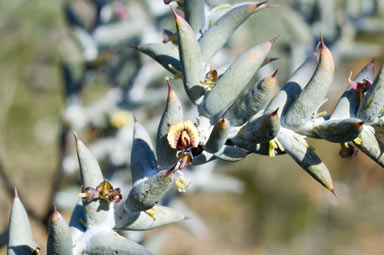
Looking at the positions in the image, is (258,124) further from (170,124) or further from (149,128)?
(149,128)

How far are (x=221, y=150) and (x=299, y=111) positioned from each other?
0.38ft

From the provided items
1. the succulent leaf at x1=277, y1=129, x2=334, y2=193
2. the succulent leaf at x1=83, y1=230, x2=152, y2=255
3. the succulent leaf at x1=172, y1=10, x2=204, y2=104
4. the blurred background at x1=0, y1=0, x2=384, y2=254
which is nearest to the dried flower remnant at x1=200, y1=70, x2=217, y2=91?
the succulent leaf at x1=172, y1=10, x2=204, y2=104

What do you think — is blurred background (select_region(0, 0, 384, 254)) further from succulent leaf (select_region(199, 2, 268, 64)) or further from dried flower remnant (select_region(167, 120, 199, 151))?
dried flower remnant (select_region(167, 120, 199, 151))

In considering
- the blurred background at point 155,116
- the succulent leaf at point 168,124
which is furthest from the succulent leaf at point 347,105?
the blurred background at point 155,116

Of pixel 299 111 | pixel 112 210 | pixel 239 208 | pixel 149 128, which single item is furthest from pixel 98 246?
pixel 239 208

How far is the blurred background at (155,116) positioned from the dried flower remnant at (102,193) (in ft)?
1.85

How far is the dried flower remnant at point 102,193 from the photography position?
61 centimetres

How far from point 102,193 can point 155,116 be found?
4.03ft

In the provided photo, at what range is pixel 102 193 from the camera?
2.02ft

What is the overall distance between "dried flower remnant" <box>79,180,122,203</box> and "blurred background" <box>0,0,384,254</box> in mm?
565

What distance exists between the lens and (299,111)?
0.62 metres

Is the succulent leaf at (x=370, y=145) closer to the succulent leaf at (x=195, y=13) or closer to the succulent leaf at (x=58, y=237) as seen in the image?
the succulent leaf at (x=195, y=13)

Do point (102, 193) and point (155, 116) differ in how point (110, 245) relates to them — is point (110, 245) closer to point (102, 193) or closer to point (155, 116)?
point (102, 193)

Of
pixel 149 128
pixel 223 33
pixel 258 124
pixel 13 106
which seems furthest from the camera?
pixel 13 106
